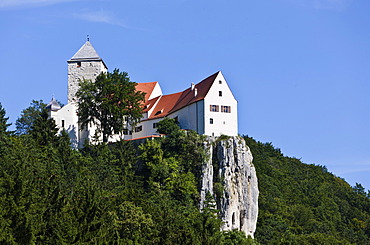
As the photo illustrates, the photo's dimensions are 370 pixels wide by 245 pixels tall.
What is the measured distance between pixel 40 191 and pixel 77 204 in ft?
9.13

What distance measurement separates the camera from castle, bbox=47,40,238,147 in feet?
235

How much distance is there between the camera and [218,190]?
68.7 metres

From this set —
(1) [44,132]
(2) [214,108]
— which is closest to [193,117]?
(2) [214,108]

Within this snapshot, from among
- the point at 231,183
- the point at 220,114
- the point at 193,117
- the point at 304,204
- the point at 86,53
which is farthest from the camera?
the point at 304,204

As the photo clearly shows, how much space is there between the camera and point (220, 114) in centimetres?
7194

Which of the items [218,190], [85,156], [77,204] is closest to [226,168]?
[218,190]

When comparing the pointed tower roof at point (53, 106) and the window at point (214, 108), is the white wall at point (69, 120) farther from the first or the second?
the window at point (214, 108)

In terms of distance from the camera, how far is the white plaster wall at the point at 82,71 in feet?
263

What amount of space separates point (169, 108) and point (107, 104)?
9962 millimetres

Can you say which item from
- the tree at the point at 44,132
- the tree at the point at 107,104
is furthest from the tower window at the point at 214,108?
the tree at the point at 44,132

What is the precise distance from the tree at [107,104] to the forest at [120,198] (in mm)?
2402

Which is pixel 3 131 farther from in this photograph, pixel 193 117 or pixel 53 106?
pixel 193 117

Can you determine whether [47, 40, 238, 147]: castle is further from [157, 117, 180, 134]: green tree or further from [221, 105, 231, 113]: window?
[157, 117, 180, 134]: green tree

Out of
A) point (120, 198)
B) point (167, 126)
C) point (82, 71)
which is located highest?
point (82, 71)
